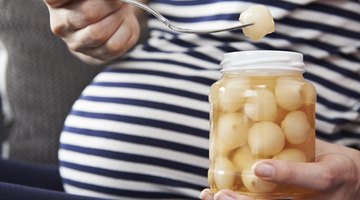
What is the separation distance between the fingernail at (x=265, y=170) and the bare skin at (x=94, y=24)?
29 centimetres

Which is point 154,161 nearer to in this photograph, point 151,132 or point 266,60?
point 151,132

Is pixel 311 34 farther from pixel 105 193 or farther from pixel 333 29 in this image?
pixel 105 193

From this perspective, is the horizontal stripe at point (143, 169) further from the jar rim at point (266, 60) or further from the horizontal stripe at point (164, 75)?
the jar rim at point (266, 60)

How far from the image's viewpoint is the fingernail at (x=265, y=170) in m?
0.54

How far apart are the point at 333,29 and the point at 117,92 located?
304 millimetres

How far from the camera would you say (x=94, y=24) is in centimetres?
76

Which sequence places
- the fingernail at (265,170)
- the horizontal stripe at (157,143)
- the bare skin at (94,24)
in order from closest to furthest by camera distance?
the fingernail at (265,170), the bare skin at (94,24), the horizontal stripe at (157,143)

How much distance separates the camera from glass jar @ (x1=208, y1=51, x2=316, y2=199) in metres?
0.57

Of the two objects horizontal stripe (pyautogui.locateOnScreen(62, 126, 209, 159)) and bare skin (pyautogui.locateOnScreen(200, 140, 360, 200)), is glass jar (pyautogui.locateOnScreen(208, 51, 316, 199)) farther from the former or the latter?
horizontal stripe (pyautogui.locateOnScreen(62, 126, 209, 159))

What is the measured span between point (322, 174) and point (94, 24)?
324 mm

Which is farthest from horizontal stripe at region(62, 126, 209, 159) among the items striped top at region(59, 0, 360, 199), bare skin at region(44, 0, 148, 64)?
bare skin at region(44, 0, 148, 64)

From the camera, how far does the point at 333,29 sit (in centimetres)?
86

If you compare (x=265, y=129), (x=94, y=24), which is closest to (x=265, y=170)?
(x=265, y=129)

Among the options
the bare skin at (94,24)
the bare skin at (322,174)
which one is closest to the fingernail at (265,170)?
the bare skin at (322,174)
